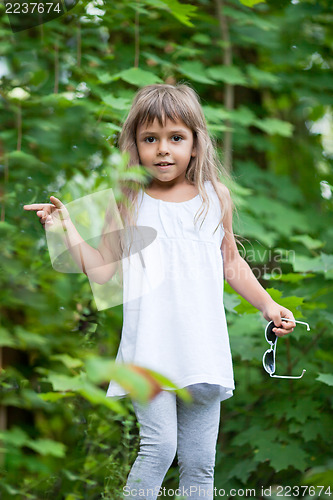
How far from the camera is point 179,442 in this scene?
1.67 meters

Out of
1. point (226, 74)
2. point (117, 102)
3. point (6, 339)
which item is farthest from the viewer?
point (226, 74)

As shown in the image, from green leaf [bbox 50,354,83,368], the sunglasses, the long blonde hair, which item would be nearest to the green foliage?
green leaf [bbox 50,354,83,368]

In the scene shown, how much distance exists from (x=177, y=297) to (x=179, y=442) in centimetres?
45

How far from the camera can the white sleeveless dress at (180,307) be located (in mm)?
1571

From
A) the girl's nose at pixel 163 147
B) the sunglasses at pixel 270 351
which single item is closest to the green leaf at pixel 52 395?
the sunglasses at pixel 270 351

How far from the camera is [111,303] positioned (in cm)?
194

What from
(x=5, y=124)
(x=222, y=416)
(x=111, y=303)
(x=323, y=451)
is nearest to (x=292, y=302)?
(x=111, y=303)

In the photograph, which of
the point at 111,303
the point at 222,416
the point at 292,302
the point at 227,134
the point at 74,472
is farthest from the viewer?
the point at 227,134

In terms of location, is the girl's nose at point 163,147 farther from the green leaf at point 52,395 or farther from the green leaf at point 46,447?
the green leaf at point 46,447

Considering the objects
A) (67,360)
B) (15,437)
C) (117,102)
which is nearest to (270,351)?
(67,360)

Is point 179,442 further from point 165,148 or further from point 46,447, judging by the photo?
point 165,148

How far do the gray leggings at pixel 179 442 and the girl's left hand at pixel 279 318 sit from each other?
26cm

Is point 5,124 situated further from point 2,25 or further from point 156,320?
point 156,320

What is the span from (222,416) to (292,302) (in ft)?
3.50
